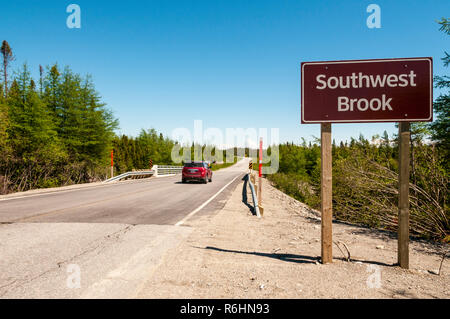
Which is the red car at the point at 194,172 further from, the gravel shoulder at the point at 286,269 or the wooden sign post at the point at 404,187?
the wooden sign post at the point at 404,187

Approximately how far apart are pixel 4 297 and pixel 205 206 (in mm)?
7825

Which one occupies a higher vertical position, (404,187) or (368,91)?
(368,91)

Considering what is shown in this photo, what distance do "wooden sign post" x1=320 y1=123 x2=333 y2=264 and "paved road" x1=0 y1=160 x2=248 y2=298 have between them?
8.58 feet

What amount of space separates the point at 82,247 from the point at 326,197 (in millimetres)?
4341

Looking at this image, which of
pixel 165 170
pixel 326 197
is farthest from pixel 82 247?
pixel 165 170

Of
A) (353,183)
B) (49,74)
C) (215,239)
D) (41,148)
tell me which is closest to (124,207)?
(215,239)

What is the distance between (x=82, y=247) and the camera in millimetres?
5082

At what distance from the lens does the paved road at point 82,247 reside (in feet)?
11.1

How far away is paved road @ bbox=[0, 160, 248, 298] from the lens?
338cm

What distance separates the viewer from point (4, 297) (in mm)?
3080

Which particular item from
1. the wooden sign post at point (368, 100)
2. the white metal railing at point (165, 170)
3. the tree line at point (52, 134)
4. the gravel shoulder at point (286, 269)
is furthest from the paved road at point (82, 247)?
the white metal railing at point (165, 170)

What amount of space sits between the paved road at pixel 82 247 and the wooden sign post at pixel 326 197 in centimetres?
261

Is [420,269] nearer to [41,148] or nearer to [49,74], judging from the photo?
[41,148]

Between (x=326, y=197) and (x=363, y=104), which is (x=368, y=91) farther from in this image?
(x=326, y=197)
